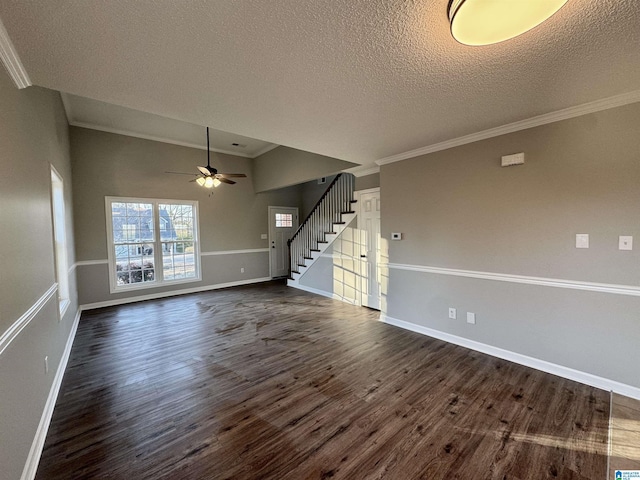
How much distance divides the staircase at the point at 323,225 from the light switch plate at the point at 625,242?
3.58m

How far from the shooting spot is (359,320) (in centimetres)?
438

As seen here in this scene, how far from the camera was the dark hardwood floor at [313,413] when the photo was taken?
5.53 ft

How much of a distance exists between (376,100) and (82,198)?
5.59m

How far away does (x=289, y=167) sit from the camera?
5.95 meters

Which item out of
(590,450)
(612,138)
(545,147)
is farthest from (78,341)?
(612,138)

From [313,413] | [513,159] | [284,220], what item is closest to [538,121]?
[513,159]

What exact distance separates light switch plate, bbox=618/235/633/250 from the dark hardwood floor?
131 centimetres

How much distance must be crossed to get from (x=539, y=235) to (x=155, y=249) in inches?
260

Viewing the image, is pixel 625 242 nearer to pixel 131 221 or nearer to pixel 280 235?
pixel 280 235

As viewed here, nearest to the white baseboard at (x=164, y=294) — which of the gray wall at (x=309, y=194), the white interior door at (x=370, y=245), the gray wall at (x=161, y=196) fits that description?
the gray wall at (x=161, y=196)

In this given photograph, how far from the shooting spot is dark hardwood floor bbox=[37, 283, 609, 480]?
1.68 metres

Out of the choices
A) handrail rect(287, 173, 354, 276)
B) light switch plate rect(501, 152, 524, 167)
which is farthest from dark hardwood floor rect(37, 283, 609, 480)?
handrail rect(287, 173, 354, 276)

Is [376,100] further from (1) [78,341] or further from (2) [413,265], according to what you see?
(1) [78,341]

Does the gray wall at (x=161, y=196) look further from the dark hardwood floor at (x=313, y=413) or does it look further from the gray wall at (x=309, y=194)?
the dark hardwood floor at (x=313, y=413)
